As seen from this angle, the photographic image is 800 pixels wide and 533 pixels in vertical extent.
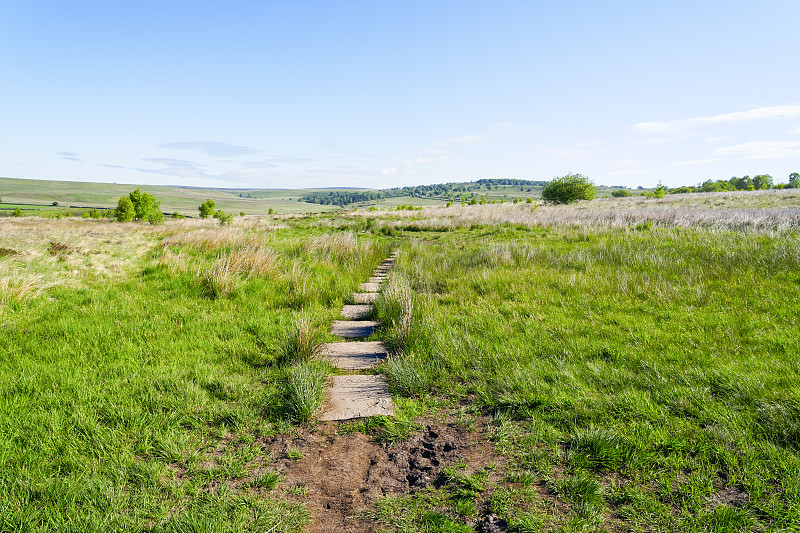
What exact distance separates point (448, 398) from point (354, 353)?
4.87 feet

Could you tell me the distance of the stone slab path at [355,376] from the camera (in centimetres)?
324

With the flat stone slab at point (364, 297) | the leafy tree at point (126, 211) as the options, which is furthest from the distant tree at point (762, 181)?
the leafy tree at point (126, 211)

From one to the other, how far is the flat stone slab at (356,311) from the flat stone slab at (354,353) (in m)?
1.14

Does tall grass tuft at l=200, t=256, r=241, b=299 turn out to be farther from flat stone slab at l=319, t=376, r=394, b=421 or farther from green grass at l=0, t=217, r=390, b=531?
flat stone slab at l=319, t=376, r=394, b=421

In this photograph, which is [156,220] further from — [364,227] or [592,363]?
[592,363]

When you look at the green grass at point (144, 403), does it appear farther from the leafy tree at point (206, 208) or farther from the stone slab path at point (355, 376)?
the leafy tree at point (206, 208)

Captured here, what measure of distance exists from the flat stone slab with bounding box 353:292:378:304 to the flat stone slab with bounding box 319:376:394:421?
260cm

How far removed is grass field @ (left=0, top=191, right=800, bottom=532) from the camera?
2.10 metres

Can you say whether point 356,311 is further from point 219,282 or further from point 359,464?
point 359,464

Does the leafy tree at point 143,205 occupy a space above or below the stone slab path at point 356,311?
above

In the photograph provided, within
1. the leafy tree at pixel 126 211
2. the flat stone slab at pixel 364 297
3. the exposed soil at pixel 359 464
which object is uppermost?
the leafy tree at pixel 126 211

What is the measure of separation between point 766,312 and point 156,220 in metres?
53.5

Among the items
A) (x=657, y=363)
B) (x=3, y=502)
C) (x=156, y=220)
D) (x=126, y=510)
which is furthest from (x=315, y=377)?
(x=156, y=220)

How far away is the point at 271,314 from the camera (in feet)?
18.6
